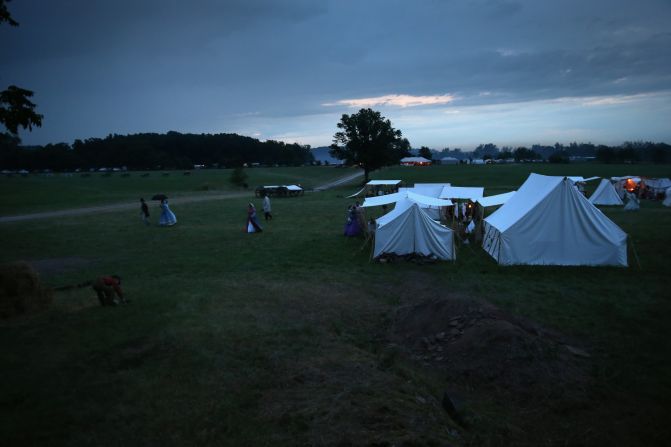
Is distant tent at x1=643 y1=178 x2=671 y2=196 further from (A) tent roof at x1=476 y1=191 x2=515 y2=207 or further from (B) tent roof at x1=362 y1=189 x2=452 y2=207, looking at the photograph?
(B) tent roof at x1=362 y1=189 x2=452 y2=207

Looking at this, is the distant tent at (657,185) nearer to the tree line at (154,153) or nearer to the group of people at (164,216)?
the group of people at (164,216)

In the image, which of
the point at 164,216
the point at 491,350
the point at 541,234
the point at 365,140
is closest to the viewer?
the point at 491,350

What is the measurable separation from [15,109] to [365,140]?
143 feet

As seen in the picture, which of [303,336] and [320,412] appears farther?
[303,336]

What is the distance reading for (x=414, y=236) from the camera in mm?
14070

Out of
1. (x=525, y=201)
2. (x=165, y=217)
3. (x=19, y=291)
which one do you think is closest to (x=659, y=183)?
(x=525, y=201)

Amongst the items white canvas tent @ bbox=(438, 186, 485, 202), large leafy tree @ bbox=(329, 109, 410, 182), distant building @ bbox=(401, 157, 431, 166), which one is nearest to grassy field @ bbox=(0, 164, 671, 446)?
white canvas tent @ bbox=(438, 186, 485, 202)

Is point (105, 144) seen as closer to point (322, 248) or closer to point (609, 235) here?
point (322, 248)

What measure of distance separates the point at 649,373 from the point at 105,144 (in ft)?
436

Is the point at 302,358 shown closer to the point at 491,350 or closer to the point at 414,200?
the point at 491,350

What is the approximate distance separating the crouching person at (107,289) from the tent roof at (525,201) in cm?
1154

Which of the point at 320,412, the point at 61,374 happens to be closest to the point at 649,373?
the point at 320,412

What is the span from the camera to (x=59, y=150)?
106 meters

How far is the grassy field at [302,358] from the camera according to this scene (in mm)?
4809
